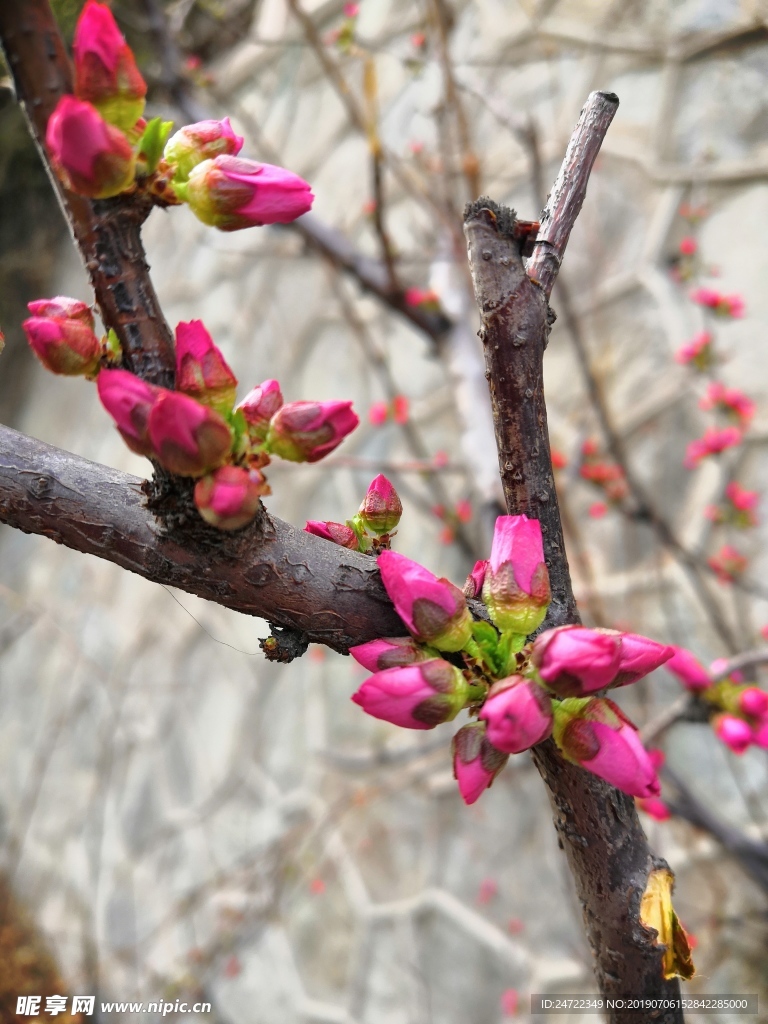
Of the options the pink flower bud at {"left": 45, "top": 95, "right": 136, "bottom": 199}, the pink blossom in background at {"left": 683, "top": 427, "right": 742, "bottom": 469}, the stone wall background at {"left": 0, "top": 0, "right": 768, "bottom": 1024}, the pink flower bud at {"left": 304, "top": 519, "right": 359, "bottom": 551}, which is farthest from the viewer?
the stone wall background at {"left": 0, "top": 0, "right": 768, "bottom": 1024}

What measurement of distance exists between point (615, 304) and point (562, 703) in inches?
52.9

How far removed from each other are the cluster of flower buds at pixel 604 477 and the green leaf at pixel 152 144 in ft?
3.73

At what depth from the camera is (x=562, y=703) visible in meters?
0.29

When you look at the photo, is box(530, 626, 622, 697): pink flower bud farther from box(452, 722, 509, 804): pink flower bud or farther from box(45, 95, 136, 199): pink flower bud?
box(45, 95, 136, 199): pink flower bud

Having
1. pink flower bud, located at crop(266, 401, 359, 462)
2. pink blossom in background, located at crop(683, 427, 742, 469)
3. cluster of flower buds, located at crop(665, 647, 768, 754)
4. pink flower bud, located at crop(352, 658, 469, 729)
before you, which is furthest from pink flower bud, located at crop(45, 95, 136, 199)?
pink blossom in background, located at crop(683, 427, 742, 469)

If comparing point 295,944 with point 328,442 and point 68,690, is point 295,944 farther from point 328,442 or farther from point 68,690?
point 328,442

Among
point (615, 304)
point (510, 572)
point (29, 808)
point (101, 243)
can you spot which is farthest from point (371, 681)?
point (29, 808)

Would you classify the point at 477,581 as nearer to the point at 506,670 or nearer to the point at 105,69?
the point at 506,670

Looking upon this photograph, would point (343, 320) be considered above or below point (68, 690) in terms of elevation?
above

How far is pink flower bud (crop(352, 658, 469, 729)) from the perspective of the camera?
0.91ft

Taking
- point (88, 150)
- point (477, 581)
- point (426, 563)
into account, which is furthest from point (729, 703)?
point (426, 563)

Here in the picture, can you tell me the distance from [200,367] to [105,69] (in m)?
0.11

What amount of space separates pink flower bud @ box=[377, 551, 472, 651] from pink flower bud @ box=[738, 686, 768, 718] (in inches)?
19.7

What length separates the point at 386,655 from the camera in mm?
286
